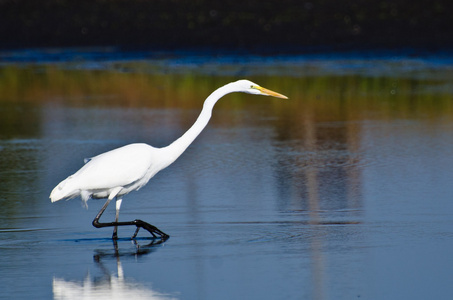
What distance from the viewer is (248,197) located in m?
8.23

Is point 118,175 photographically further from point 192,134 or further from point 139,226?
point 192,134

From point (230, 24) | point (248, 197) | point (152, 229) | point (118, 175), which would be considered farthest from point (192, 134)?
point (230, 24)

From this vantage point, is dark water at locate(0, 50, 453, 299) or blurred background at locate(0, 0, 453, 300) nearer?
dark water at locate(0, 50, 453, 299)

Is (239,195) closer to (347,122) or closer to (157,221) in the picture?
(157,221)

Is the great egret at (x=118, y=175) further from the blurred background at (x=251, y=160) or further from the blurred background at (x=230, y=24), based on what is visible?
the blurred background at (x=230, y=24)

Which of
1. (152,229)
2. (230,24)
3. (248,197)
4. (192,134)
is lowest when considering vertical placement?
(152,229)

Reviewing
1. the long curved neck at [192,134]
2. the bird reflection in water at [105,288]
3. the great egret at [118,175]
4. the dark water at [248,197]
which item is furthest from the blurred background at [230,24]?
the bird reflection in water at [105,288]

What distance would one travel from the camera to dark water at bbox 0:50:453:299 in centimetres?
590

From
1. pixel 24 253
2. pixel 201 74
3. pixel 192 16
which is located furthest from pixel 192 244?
pixel 192 16

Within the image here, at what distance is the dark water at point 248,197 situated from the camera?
19.4 feet

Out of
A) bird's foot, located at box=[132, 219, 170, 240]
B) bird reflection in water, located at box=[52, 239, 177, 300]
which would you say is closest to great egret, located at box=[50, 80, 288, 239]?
bird's foot, located at box=[132, 219, 170, 240]

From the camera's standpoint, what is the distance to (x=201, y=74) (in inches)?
729

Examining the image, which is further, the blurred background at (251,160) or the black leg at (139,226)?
the black leg at (139,226)

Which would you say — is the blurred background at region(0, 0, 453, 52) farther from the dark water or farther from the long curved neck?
the long curved neck
